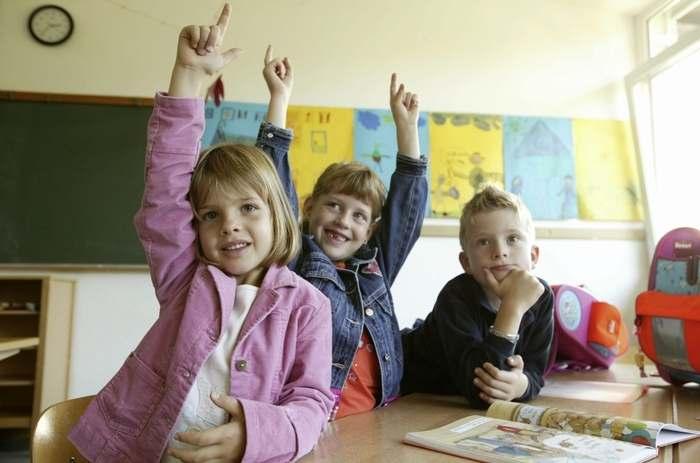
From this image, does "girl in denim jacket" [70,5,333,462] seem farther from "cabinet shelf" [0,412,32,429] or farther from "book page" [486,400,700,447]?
"cabinet shelf" [0,412,32,429]

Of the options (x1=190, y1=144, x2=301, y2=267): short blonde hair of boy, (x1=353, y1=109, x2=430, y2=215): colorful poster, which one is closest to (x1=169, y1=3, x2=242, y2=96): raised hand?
(x1=190, y1=144, x2=301, y2=267): short blonde hair of boy

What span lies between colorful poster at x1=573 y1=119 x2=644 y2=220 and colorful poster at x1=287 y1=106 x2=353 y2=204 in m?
1.42

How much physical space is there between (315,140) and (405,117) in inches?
72.1

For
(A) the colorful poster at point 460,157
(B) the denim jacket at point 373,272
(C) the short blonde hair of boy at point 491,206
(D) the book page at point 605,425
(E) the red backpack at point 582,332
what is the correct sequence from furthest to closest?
(A) the colorful poster at point 460,157
(E) the red backpack at point 582,332
(C) the short blonde hair of boy at point 491,206
(B) the denim jacket at point 373,272
(D) the book page at point 605,425

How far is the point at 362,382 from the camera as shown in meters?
1.18

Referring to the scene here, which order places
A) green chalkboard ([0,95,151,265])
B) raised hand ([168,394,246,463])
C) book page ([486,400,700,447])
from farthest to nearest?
green chalkboard ([0,95,151,265]), book page ([486,400,700,447]), raised hand ([168,394,246,463])

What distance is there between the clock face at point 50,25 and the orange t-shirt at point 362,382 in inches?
112

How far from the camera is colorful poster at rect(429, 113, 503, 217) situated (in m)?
3.23

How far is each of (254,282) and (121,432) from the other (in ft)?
1.03

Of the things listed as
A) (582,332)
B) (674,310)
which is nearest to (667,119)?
(582,332)

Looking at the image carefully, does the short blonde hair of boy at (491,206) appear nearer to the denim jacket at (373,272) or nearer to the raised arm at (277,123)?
the denim jacket at (373,272)

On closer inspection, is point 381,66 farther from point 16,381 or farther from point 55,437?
point 55,437

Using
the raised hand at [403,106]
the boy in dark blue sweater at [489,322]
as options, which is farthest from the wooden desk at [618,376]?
the raised hand at [403,106]

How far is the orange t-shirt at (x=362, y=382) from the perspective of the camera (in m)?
1.15
